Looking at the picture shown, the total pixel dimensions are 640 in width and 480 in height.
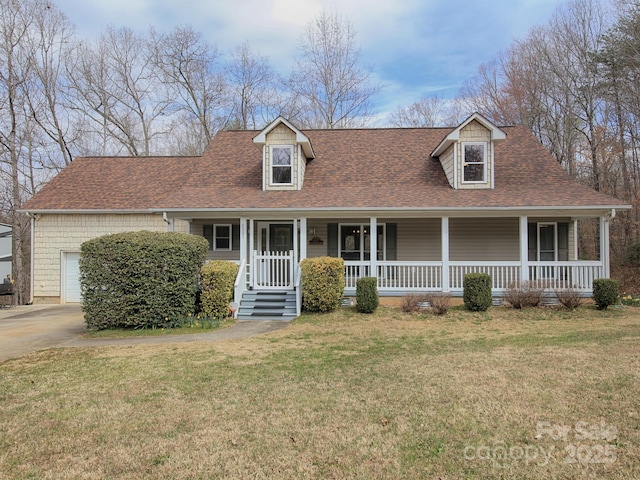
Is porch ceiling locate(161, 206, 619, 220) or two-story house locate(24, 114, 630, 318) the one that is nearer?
porch ceiling locate(161, 206, 619, 220)

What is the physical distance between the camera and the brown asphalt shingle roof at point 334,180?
1285 cm

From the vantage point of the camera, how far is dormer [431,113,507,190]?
13578 mm

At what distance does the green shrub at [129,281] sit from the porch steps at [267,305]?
87.7 inches

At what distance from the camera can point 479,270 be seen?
13.4 metres

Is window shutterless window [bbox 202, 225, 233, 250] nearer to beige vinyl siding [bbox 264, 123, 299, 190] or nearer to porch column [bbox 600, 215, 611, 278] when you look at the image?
beige vinyl siding [bbox 264, 123, 299, 190]

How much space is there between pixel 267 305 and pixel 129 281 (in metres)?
3.74

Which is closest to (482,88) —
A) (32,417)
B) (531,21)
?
(531,21)

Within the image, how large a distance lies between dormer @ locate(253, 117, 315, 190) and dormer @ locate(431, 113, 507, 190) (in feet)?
16.5

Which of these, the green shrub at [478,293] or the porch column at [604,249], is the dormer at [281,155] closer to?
the green shrub at [478,293]

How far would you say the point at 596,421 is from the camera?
4035mm

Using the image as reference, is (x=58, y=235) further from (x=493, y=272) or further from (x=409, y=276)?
(x=493, y=272)

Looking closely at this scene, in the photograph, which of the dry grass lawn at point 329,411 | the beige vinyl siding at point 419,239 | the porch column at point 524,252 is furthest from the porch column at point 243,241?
the porch column at point 524,252

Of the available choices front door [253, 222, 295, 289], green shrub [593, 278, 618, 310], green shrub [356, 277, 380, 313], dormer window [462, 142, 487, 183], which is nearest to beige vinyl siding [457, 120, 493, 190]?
dormer window [462, 142, 487, 183]

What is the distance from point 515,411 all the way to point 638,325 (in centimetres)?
714
